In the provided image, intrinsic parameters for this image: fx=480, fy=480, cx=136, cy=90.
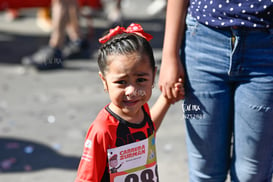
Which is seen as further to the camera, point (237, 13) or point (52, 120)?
point (52, 120)

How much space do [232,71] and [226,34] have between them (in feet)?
0.48

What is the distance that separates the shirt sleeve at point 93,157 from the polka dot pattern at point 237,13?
618 millimetres

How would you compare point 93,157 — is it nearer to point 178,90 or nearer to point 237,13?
point 178,90

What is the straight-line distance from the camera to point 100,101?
15.6ft

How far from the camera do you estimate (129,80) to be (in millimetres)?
1808

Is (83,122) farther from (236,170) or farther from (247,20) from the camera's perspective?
(247,20)

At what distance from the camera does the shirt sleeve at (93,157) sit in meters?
1.79

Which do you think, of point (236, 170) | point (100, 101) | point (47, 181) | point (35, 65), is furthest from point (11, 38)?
point (236, 170)

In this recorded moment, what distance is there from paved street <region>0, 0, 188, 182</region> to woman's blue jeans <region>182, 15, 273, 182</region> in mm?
1317

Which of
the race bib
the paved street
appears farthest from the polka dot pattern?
the paved street

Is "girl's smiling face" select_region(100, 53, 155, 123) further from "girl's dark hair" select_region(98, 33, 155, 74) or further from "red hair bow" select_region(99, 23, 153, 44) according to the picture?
"red hair bow" select_region(99, 23, 153, 44)

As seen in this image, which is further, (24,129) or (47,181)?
(24,129)

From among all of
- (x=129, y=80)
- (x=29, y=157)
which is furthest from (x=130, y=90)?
(x=29, y=157)

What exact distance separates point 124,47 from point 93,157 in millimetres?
429
